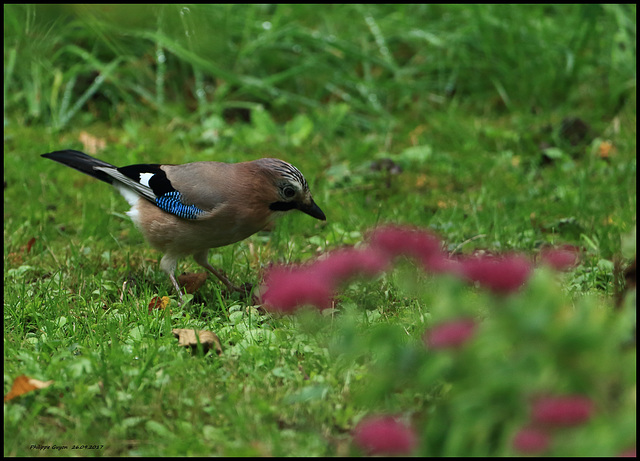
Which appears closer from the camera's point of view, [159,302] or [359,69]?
[159,302]

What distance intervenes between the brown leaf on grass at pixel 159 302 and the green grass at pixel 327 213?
74 mm

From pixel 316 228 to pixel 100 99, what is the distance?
302 cm

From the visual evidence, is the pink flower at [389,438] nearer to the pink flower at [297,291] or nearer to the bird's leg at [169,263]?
the pink flower at [297,291]

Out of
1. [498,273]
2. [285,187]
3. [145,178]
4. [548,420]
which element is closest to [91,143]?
[145,178]

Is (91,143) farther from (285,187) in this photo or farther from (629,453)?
(629,453)

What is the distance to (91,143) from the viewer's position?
599 centimetres

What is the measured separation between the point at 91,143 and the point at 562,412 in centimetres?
499

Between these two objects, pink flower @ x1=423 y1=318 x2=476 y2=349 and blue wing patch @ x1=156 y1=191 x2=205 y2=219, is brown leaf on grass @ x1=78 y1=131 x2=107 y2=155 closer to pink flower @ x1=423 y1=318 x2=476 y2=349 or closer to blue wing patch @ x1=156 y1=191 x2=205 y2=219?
blue wing patch @ x1=156 y1=191 x2=205 y2=219

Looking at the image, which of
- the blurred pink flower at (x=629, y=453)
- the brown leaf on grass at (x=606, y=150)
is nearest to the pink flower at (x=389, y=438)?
the blurred pink flower at (x=629, y=453)

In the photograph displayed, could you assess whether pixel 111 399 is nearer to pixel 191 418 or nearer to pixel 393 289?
pixel 191 418

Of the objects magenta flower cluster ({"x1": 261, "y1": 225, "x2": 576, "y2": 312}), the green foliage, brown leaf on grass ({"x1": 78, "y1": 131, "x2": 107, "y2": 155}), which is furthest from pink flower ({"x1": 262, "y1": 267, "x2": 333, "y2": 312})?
the green foliage

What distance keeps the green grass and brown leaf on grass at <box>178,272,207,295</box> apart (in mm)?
133

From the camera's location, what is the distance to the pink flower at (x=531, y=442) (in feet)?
5.28

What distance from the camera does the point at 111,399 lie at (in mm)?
2514
